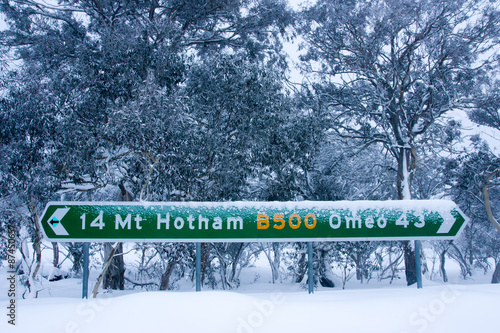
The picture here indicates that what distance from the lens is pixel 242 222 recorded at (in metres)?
6.20

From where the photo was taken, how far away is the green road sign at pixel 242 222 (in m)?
6.17

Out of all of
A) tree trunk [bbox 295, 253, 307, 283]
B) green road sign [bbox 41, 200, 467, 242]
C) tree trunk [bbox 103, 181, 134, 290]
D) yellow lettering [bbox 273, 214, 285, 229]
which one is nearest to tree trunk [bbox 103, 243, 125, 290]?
tree trunk [bbox 103, 181, 134, 290]

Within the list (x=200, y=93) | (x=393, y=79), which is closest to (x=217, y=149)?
(x=200, y=93)

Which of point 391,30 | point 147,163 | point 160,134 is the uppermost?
point 391,30

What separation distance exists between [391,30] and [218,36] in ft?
21.9

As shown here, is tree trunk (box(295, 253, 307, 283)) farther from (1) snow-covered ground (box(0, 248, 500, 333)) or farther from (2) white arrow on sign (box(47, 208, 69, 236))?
(2) white arrow on sign (box(47, 208, 69, 236))

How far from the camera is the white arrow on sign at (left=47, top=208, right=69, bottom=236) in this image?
20.2 ft

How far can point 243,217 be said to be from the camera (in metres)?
6.21

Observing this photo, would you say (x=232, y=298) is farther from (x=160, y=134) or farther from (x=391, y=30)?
(x=391, y=30)

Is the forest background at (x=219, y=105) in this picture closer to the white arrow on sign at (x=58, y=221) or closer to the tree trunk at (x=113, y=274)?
the tree trunk at (x=113, y=274)

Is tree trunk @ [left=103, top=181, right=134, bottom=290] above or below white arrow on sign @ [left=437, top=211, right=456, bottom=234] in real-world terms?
below

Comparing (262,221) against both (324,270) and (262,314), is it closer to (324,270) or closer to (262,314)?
(262,314)

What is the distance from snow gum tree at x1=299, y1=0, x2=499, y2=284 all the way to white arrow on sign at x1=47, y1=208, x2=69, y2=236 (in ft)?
36.1

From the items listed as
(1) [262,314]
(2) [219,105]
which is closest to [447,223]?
(1) [262,314]
